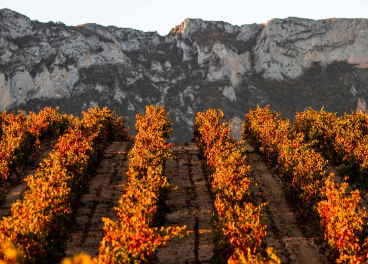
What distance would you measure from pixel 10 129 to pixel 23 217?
11.9 m

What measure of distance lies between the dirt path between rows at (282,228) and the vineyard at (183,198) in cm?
4

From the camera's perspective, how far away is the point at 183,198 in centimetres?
1608

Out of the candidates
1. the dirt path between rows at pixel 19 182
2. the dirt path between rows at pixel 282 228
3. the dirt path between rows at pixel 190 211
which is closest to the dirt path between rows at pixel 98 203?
the dirt path between rows at pixel 190 211

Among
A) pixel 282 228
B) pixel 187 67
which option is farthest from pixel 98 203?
pixel 187 67

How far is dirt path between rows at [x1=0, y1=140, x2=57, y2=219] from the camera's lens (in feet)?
49.5

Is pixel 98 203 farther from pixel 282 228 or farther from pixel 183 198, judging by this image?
pixel 282 228

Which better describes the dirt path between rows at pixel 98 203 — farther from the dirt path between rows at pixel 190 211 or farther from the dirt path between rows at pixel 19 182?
the dirt path between rows at pixel 19 182

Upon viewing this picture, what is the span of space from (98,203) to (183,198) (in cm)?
328

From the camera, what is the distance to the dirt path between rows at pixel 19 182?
15.1 m

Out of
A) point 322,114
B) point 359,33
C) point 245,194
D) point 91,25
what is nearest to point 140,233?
point 245,194

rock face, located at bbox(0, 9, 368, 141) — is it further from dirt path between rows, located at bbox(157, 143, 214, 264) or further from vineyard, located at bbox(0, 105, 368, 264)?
dirt path between rows, located at bbox(157, 143, 214, 264)

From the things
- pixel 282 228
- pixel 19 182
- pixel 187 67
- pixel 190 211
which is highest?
pixel 187 67

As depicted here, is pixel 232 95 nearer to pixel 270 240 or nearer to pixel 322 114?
pixel 322 114

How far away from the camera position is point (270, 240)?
12578 mm
